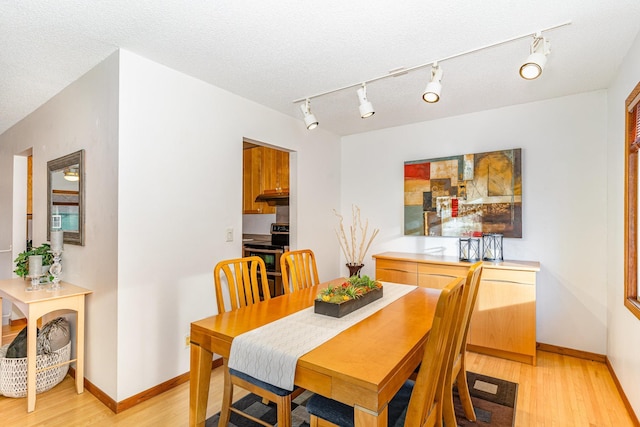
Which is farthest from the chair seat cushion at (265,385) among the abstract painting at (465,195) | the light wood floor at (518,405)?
the abstract painting at (465,195)

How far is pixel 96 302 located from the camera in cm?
236

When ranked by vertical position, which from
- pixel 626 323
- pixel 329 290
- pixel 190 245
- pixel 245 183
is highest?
pixel 245 183

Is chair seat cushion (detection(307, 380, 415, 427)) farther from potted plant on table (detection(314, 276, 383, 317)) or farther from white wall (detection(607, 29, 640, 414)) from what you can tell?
white wall (detection(607, 29, 640, 414))

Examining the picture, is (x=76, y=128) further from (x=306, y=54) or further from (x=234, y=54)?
(x=306, y=54)

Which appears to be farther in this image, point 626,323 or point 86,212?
point 86,212

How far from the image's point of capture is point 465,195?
11.3ft

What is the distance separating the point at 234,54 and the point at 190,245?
1422mm

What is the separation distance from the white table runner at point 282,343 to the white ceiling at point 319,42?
5.26 ft

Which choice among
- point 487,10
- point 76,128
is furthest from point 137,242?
point 487,10

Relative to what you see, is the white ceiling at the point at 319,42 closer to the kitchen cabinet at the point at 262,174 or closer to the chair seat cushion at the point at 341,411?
the kitchen cabinet at the point at 262,174

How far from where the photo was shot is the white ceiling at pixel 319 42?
175cm

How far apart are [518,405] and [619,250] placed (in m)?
1.32

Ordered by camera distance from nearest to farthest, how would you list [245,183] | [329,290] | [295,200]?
[329,290]
[295,200]
[245,183]

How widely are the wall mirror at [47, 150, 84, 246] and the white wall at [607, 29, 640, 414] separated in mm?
3726
